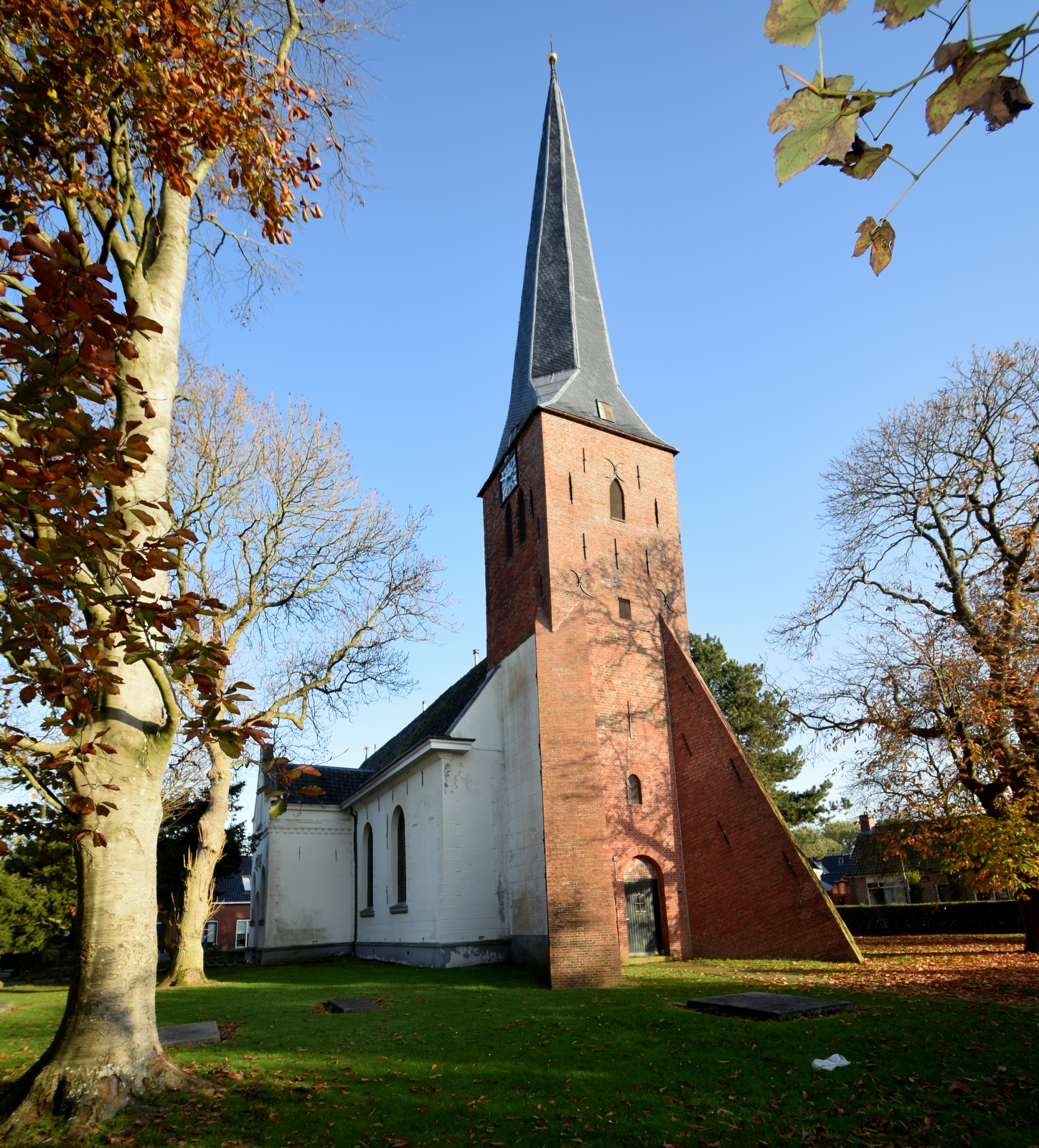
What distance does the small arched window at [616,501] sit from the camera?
65.5 feet

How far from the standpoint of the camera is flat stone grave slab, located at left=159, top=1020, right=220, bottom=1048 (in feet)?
26.3

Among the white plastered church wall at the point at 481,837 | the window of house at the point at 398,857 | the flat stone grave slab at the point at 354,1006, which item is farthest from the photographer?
the window of house at the point at 398,857

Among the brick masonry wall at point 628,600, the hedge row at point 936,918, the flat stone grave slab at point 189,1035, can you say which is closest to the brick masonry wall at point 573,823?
the brick masonry wall at point 628,600

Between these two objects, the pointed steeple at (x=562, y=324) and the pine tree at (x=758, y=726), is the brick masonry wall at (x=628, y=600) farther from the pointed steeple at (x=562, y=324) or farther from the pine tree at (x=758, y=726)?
the pine tree at (x=758, y=726)

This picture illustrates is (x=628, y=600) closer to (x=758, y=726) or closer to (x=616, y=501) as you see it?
(x=616, y=501)

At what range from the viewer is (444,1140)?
5.18m

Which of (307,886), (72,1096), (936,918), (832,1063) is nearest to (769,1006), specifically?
(832,1063)

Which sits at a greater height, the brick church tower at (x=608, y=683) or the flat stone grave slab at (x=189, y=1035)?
the brick church tower at (x=608, y=683)

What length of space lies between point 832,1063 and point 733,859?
9.58 meters

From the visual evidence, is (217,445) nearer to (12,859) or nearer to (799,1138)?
(12,859)

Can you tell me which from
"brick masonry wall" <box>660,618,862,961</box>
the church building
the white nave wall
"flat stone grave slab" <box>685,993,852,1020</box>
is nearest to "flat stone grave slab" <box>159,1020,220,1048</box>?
the church building

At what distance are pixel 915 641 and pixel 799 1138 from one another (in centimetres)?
1278

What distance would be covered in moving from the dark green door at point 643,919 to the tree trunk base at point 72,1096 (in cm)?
1280

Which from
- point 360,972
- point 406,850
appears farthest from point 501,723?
point 360,972
